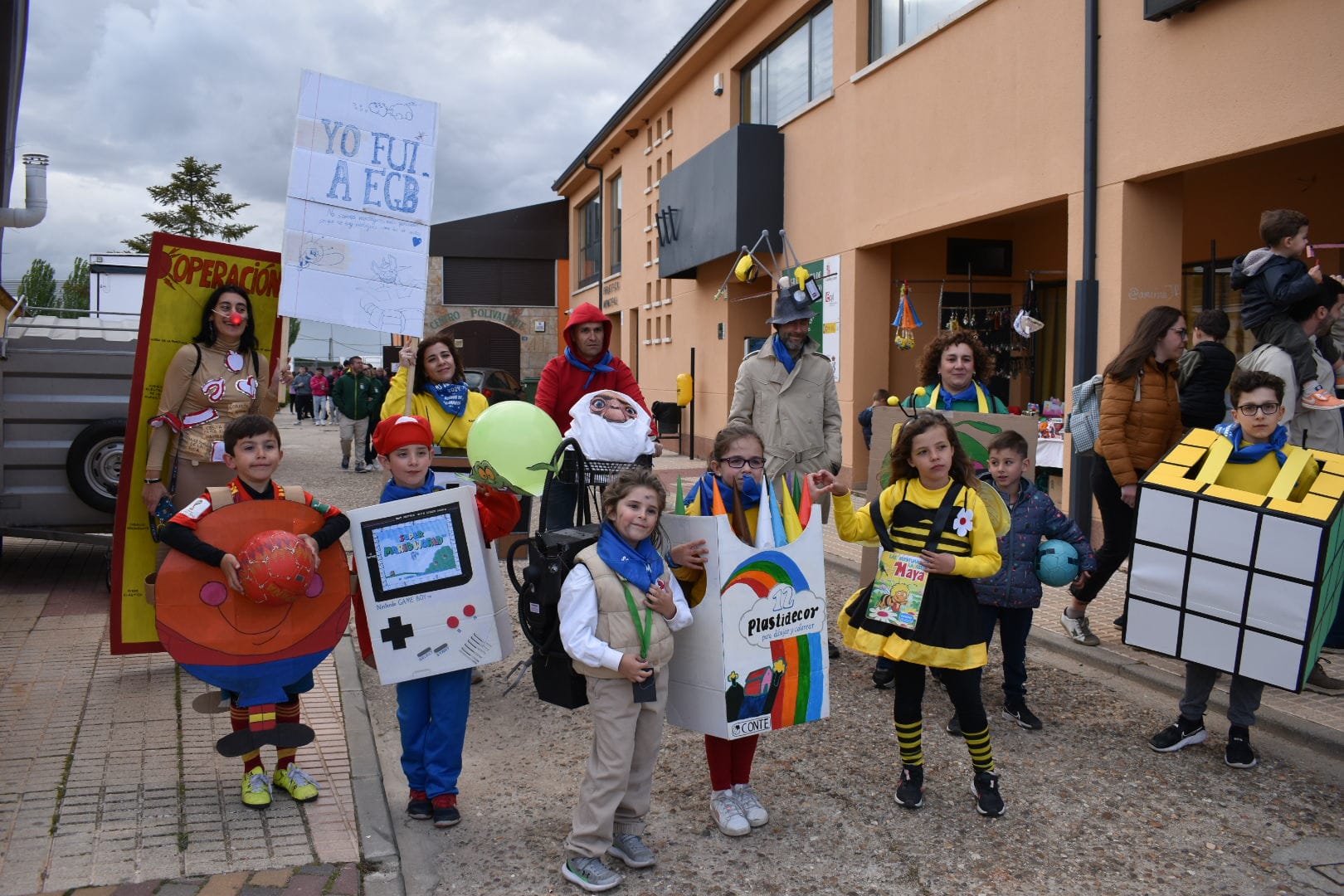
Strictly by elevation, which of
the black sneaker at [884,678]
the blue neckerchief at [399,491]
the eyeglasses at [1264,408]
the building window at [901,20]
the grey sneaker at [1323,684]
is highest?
the building window at [901,20]

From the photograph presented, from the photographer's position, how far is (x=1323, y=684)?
5.32 metres

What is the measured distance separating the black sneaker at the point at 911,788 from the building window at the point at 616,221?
25.5m

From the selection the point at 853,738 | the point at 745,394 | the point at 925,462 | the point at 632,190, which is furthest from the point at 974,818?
the point at 632,190

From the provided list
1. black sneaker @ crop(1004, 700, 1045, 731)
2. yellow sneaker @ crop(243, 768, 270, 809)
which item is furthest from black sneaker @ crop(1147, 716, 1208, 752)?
yellow sneaker @ crop(243, 768, 270, 809)

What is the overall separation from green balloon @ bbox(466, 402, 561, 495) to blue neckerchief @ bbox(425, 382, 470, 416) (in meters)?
1.10

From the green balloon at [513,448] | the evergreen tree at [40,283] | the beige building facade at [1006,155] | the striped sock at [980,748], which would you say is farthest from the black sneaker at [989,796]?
the evergreen tree at [40,283]

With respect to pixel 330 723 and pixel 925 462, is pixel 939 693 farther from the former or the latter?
pixel 330 723

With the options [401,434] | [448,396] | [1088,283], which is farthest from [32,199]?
[1088,283]

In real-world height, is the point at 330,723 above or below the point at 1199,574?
below

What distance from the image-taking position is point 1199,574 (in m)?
4.40

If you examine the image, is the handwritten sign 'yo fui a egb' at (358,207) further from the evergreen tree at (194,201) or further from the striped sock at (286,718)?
the evergreen tree at (194,201)

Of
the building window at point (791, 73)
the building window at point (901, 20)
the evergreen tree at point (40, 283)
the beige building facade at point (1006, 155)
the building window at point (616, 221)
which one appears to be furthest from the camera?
Answer: the evergreen tree at point (40, 283)

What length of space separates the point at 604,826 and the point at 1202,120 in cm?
738

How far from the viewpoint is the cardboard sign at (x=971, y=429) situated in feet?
18.2
